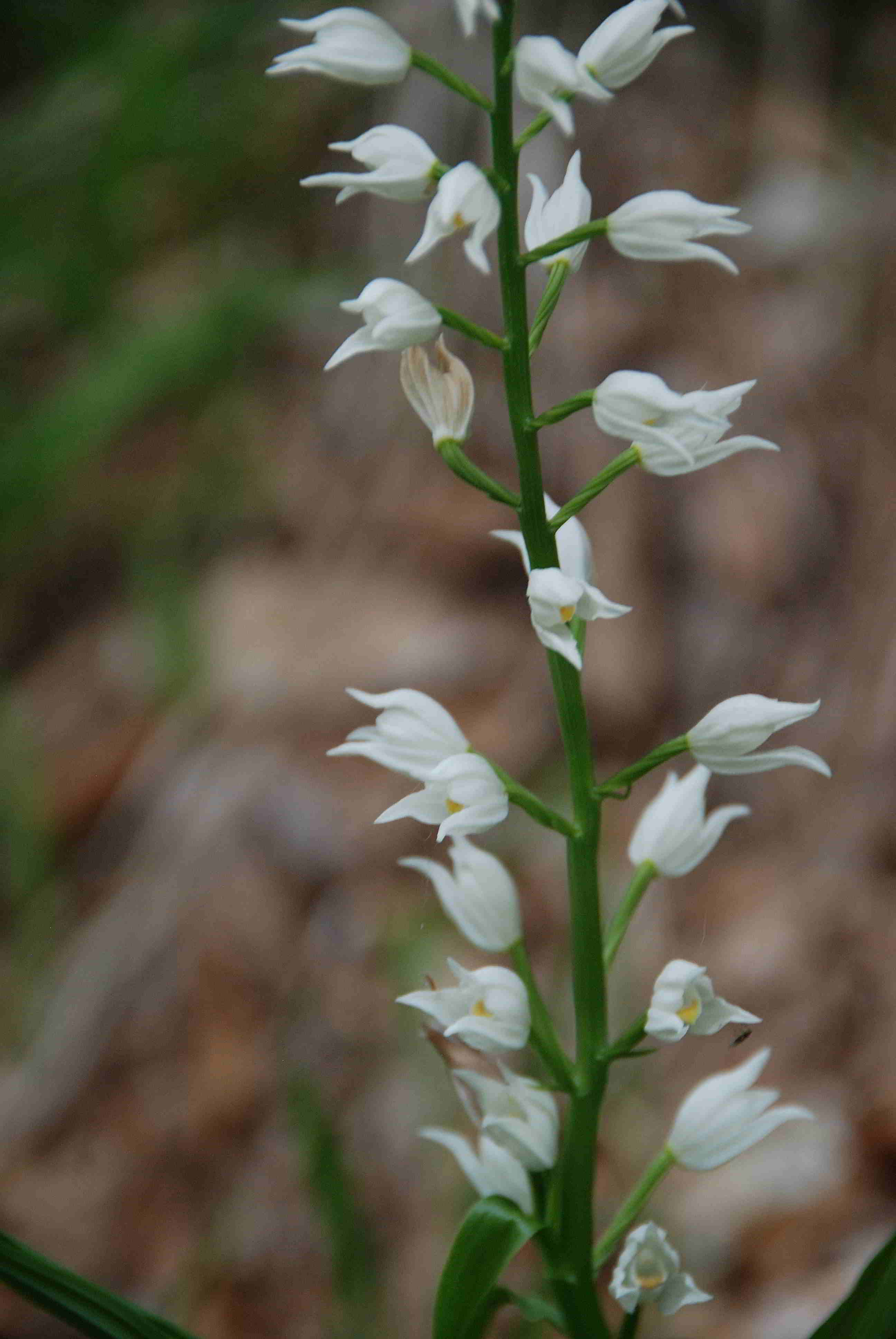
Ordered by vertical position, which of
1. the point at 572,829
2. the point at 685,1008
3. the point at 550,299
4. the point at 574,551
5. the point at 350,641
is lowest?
the point at 350,641

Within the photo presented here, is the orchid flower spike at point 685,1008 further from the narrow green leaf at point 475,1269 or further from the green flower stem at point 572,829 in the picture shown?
the narrow green leaf at point 475,1269

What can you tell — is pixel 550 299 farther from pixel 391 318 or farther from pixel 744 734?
pixel 744 734

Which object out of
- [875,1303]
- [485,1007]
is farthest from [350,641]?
[875,1303]

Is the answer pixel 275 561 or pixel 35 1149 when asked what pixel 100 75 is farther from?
pixel 35 1149

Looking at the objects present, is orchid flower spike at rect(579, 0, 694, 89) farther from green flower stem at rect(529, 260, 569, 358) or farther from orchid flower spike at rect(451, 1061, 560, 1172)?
orchid flower spike at rect(451, 1061, 560, 1172)

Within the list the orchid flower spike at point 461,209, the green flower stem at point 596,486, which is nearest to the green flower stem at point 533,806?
the green flower stem at point 596,486
